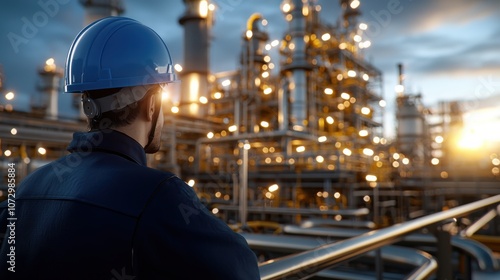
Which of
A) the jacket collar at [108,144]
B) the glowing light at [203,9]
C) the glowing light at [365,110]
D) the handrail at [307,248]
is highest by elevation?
the glowing light at [203,9]

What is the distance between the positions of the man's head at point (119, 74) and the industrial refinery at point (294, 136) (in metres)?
8.50

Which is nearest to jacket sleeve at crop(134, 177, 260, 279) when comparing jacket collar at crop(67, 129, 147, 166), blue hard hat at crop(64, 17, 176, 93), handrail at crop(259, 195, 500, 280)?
jacket collar at crop(67, 129, 147, 166)

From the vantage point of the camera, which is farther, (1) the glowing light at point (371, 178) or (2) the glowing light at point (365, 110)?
(2) the glowing light at point (365, 110)

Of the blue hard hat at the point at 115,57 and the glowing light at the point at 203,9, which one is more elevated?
the glowing light at the point at 203,9

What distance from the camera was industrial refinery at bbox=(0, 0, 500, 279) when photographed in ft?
43.0

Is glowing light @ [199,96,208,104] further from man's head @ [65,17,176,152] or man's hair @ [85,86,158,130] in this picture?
man's hair @ [85,86,158,130]

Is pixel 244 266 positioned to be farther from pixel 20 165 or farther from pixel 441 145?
pixel 441 145

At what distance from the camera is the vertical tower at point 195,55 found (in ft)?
68.1

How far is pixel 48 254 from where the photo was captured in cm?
75

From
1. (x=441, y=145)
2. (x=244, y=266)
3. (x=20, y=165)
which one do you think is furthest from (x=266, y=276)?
(x=441, y=145)

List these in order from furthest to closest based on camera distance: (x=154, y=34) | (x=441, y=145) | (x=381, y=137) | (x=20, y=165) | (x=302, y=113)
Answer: (x=441, y=145), (x=381, y=137), (x=302, y=113), (x=20, y=165), (x=154, y=34)

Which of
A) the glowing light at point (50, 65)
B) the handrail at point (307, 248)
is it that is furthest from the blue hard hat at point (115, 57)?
the glowing light at point (50, 65)

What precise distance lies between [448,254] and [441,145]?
31.1m

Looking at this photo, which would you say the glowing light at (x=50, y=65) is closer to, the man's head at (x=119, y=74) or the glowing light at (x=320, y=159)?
the glowing light at (x=320, y=159)
